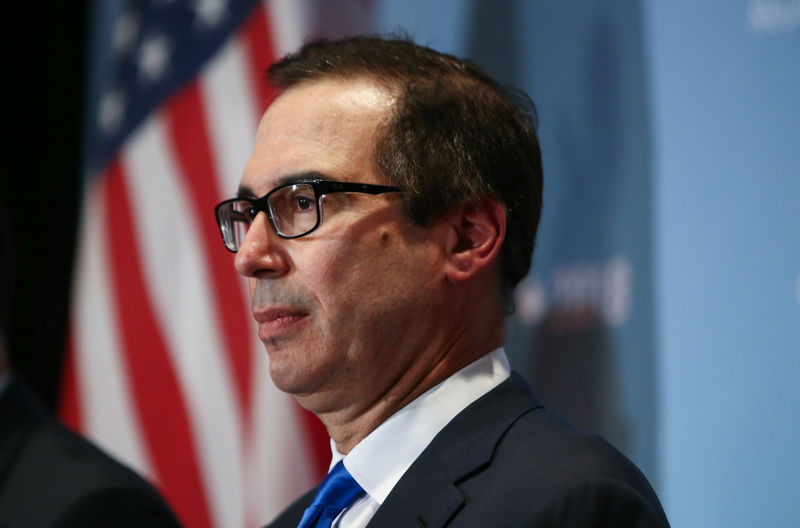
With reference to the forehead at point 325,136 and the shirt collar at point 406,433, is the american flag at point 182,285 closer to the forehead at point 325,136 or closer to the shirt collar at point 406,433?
the forehead at point 325,136

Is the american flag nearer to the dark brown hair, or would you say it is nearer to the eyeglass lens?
the dark brown hair

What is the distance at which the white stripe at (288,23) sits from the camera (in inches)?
113

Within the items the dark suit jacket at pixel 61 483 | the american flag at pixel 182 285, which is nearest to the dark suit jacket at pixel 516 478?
the dark suit jacket at pixel 61 483

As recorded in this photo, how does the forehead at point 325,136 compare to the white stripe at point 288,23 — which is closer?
the forehead at point 325,136

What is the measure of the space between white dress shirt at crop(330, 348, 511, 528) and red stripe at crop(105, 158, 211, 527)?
5.14 feet

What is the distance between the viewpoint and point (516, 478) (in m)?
1.32

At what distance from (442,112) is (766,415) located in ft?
2.81

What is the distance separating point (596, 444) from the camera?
136 centimetres

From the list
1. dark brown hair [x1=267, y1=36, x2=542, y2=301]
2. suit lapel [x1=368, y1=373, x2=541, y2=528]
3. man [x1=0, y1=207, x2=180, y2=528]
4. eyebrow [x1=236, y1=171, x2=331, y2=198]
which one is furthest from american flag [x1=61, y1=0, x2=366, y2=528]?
suit lapel [x1=368, y1=373, x2=541, y2=528]

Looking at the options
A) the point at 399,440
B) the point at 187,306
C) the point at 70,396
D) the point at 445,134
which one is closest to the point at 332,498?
the point at 399,440

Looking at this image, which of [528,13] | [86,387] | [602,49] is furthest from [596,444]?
[86,387]

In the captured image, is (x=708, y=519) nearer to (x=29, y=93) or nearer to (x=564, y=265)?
(x=564, y=265)

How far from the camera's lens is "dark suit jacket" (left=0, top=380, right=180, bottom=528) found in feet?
6.73

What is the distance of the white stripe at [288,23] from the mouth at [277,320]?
147cm
